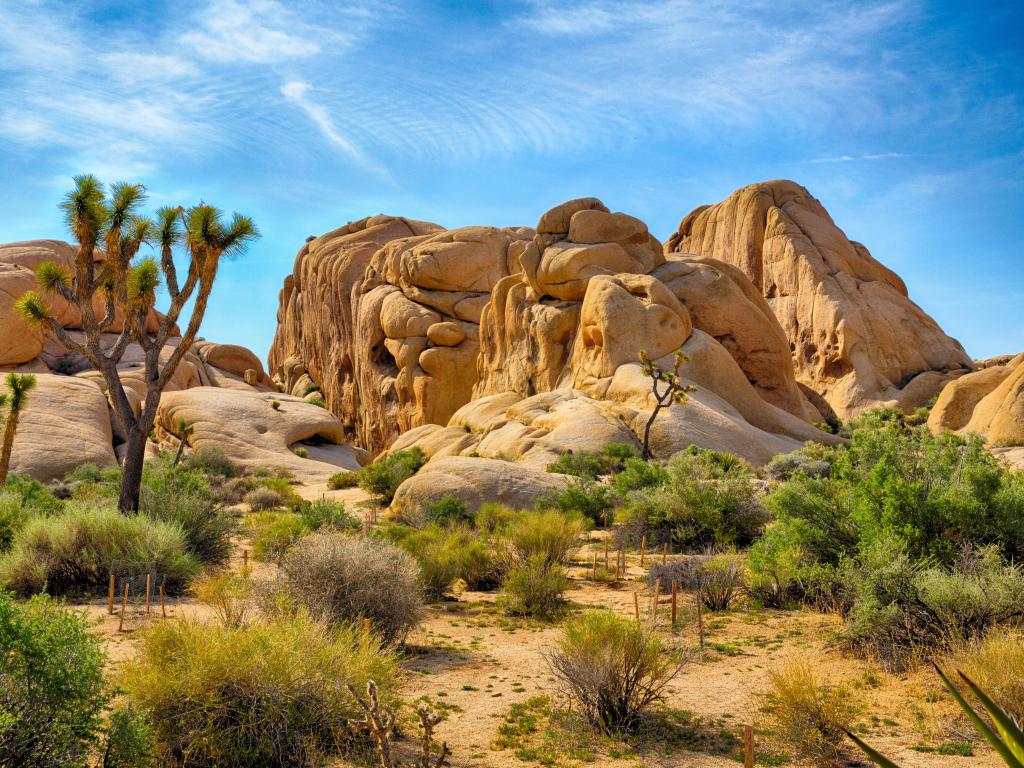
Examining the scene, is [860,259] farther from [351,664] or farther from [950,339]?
[351,664]

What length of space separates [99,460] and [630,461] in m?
21.4

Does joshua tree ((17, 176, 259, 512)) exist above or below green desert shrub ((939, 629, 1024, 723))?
above

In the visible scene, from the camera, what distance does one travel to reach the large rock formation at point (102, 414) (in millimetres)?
31266

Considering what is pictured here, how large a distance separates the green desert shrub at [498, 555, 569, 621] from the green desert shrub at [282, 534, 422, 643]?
2243 mm

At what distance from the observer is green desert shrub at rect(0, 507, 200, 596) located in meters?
11.3

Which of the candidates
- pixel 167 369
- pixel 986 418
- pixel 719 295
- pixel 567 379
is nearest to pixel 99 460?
pixel 167 369

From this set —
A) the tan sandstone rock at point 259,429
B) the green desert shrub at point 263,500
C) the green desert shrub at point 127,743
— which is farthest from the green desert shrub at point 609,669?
the tan sandstone rock at point 259,429

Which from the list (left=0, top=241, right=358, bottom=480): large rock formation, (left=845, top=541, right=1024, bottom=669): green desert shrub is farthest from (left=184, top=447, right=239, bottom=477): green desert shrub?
(left=845, top=541, right=1024, bottom=669): green desert shrub

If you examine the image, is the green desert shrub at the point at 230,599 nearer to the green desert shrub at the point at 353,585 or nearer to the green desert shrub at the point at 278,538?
the green desert shrub at the point at 353,585

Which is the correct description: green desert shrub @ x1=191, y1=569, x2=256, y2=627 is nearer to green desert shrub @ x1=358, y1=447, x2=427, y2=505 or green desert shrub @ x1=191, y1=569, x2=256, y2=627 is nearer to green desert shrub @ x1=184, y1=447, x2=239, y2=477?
green desert shrub @ x1=358, y1=447, x2=427, y2=505

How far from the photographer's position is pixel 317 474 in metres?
34.2

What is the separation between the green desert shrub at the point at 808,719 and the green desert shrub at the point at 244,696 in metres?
3.46

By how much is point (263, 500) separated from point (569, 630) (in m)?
19.5

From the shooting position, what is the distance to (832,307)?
49438mm
